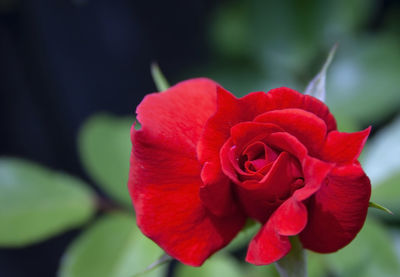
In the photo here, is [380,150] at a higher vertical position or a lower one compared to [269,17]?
lower

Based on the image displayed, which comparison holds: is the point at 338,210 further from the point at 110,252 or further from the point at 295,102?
the point at 110,252

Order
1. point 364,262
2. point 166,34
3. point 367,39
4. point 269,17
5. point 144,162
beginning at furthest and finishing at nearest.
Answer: point 166,34 < point 367,39 < point 269,17 < point 364,262 < point 144,162

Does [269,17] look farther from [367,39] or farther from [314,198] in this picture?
[314,198]

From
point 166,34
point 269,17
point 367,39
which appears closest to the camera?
point 269,17

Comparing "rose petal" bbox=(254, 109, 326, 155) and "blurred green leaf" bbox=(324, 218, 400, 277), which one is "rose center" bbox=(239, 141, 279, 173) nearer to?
"rose petal" bbox=(254, 109, 326, 155)

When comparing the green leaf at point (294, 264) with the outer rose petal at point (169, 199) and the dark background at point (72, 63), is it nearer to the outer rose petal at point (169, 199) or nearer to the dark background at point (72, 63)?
the outer rose petal at point (169, 199)

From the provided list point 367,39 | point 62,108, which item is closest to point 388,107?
point 367,39

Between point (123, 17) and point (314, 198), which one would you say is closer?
point (314, 198)

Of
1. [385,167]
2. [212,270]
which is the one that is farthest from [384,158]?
[212,270]
